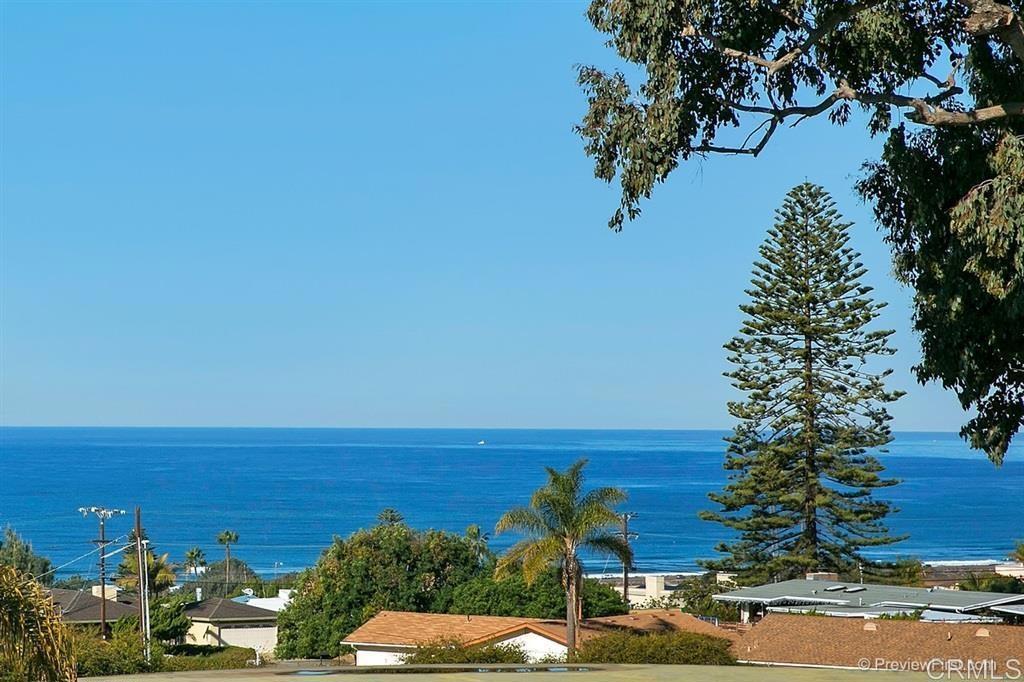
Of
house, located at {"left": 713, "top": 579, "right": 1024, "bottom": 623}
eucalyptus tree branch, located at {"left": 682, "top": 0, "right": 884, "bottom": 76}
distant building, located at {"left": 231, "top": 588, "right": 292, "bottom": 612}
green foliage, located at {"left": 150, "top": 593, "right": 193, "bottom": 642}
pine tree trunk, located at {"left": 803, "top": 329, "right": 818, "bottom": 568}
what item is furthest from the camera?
distant building, located at {"left": 231, "top": 588, "right": 292, "bottom": 612}

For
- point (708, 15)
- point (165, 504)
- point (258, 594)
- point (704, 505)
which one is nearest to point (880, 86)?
point (708, 15)

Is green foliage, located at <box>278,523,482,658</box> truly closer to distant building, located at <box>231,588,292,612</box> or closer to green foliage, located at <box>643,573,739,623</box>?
green foliage, located at <box>643,573,739,623</box>

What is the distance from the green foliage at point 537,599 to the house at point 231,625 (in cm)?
1382

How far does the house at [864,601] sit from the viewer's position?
26750 mm

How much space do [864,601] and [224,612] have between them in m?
30.7

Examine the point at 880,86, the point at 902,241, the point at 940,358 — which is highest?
the point at 880,86

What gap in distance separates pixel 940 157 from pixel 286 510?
12696cm

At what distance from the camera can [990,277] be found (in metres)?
13.5

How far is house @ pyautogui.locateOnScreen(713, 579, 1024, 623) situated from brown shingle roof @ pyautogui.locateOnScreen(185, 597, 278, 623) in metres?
25.3

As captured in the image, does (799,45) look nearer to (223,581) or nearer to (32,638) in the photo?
(32,638)

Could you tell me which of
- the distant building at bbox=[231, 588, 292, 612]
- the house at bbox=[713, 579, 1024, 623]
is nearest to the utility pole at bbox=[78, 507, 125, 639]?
the distant building at bbox=[231, 588, 292, 612]

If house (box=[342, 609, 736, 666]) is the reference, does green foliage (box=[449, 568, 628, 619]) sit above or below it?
above

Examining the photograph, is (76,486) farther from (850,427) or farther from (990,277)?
(990,277)

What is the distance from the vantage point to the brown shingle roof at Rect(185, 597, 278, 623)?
169ft
